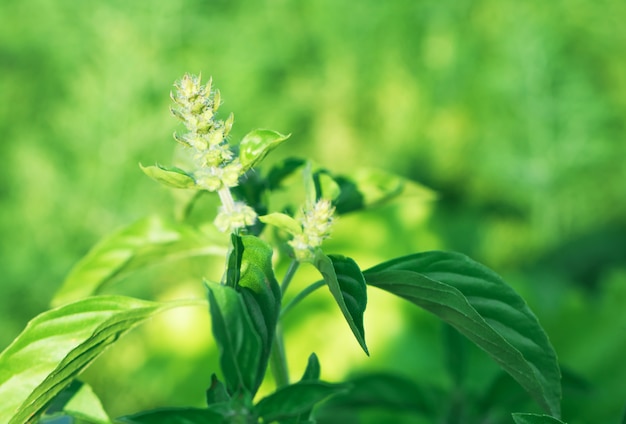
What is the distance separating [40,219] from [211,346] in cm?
57

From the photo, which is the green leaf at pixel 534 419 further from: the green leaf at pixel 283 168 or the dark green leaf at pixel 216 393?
the green leaf at pixel 283 168

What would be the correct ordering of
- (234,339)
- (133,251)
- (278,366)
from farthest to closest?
(133,251) → (278,366) → (234,339)

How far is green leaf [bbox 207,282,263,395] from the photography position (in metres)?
0.30

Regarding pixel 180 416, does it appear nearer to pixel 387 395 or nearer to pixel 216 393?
pixel 216 393

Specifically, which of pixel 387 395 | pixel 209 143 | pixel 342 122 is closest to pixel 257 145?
pixel 209 143

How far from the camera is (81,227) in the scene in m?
1.49

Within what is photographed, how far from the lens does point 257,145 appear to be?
1.28 ft

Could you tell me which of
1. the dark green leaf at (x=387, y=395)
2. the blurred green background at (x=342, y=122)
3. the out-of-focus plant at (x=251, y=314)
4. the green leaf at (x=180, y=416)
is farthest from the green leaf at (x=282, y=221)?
the blurred green background at (x=342, y=122)

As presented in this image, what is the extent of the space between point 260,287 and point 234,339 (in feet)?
0.18

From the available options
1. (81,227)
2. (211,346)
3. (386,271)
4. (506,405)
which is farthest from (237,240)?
(81,227)

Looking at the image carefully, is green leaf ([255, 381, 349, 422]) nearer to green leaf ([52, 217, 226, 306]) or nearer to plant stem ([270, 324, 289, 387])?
plant stem ([270, 324, 289, 387])

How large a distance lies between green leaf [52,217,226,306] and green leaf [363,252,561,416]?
0.56 feet

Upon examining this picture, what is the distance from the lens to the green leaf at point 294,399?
316 millimetres

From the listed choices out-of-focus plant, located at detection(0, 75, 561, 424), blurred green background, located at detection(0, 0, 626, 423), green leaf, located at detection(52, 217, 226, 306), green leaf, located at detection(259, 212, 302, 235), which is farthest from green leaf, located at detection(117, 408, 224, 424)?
blurred green background, located at detection(0, 0, 626, 423)
